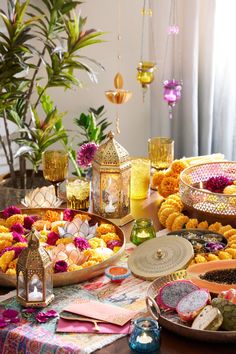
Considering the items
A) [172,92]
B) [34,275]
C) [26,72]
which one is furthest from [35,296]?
[172,92]

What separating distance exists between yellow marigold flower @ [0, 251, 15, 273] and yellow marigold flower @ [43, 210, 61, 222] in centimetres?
36

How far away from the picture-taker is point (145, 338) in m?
1.51

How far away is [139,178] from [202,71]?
150cm

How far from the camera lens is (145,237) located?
2.07 meters

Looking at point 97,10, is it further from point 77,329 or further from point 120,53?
point 77,329

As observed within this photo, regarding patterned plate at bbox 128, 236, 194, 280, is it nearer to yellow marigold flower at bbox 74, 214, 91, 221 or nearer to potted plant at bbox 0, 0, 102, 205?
yellow marigold flower at bbox 74, 214, 91, 221

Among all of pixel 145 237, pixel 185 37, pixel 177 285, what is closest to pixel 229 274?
pixel 177 285

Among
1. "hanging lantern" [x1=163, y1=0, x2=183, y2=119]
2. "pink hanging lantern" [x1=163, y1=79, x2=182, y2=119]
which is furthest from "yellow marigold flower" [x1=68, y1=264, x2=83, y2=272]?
"hanging lantern" [x1=163, y1=0, x2=183, y2=119]

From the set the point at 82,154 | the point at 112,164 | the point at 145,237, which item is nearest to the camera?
the point at 145,237

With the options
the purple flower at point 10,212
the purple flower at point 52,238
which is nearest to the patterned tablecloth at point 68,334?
the purple flower at point 52,238

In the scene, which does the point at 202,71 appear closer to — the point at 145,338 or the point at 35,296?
the point at 35,296

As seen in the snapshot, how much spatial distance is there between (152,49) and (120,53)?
0.24 metres

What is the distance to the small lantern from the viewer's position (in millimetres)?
1700

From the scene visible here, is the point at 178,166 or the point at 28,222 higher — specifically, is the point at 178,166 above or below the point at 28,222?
above
